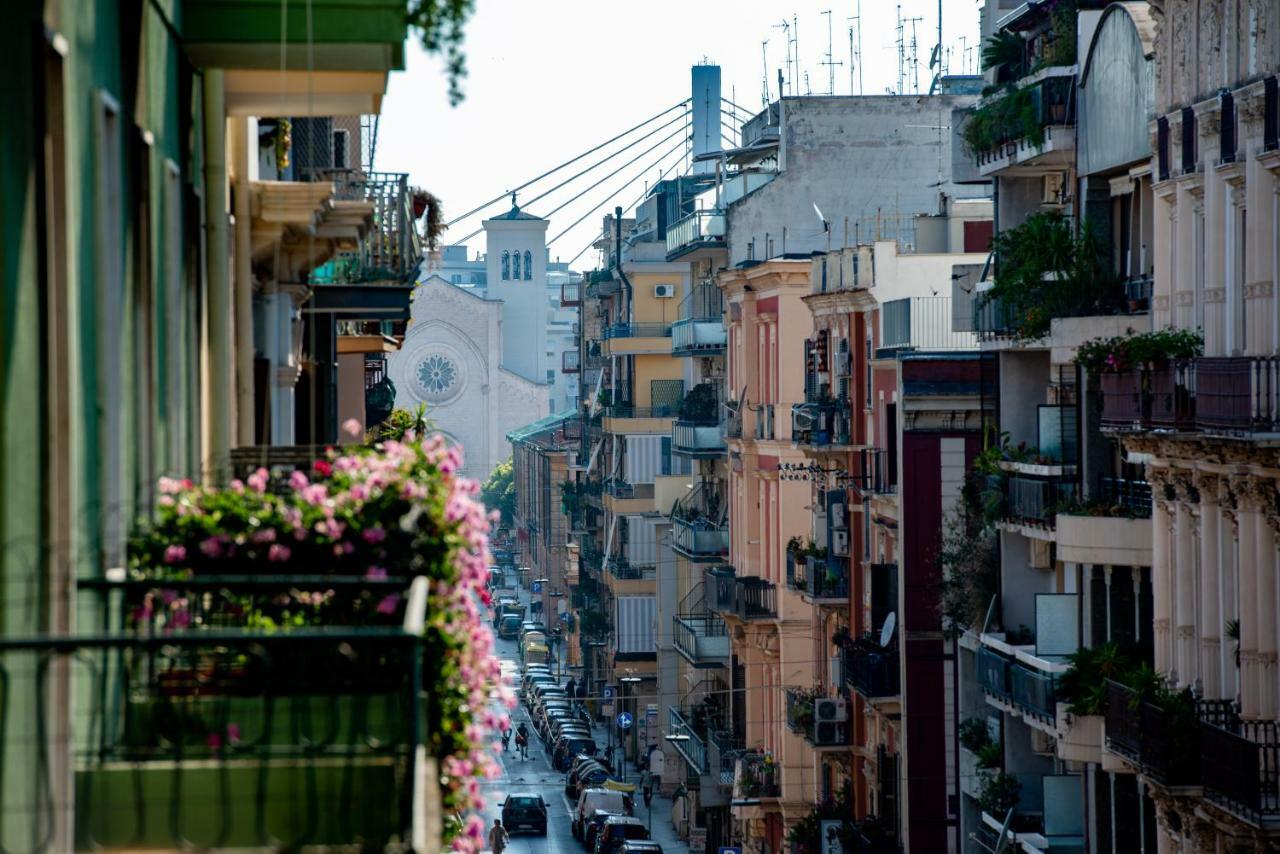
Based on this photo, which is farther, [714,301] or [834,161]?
[714,301]

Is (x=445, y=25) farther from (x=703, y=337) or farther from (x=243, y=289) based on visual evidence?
(x=703, y=337)

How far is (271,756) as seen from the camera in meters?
9.66

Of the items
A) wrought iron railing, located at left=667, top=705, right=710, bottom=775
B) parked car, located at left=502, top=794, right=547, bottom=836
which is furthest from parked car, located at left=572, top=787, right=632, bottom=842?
wrought iron railing, located at left=667, top=705, right=710, bottom=775

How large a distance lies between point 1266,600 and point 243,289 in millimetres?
11416

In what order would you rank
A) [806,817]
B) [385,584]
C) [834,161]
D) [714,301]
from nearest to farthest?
1. [385,584]
2. [806,817]
3. [834,161]
4. [714,301]

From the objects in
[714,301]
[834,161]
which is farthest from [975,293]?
[714,301]

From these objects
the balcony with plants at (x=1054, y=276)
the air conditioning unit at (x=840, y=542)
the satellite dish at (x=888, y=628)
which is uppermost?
the balcony with plants at (x=1054, y=276)

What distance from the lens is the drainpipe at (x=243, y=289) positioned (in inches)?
674

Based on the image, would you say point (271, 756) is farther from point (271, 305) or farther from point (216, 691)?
point (271, 305)

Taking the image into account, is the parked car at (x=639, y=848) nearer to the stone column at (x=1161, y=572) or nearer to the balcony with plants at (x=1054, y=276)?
the balcony with plants at (x=1054, y=276)

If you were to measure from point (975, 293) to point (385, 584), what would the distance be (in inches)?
1017

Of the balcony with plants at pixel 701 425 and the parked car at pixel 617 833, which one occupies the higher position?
the balcony with plants at pixel 701 425

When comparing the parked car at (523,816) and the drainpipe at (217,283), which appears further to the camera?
the parked car at (523,816)

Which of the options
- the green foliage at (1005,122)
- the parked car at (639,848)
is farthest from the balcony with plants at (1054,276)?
the parked car at (639,848)
